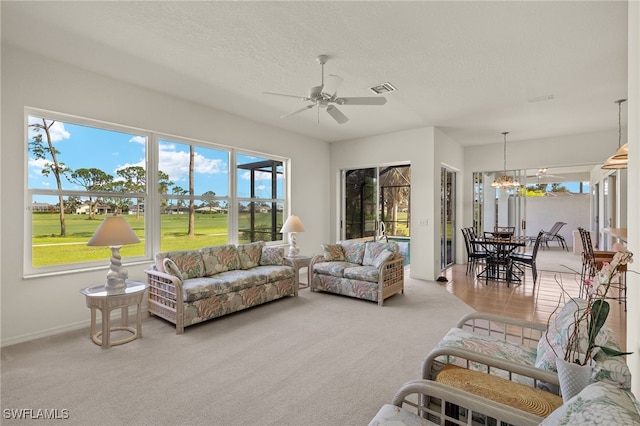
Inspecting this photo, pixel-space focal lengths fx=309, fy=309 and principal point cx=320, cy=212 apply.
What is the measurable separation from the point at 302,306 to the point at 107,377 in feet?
7.89

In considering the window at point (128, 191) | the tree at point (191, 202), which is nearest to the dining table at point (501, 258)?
the window at point (128, 191)

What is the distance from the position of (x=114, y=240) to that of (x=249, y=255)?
2.06 meters

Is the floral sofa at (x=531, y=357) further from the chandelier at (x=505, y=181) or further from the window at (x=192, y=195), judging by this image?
the chandelier at (x=505, y=181)

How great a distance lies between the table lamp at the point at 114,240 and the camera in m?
3.06

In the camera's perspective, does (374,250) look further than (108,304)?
Yes

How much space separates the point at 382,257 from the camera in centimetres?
475

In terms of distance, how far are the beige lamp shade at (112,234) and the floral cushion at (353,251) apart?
3.31 metres

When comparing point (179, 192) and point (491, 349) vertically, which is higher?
point (179, 192)

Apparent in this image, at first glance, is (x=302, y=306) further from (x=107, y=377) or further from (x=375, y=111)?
(x=375, y=111)

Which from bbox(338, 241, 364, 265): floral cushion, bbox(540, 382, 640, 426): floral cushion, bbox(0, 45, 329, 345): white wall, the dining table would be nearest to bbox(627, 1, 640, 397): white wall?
bbox(540, 382, 640, 426): floral cushion

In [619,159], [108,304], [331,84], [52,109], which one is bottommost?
[108,304]

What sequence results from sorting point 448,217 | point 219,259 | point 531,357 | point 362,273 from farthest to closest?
point 448,217 → point 362,273 → point 219,259 → point 531,357

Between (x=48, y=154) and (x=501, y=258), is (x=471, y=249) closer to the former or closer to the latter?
(x=501, y=258)

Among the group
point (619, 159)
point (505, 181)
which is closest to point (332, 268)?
point (619, 159)
